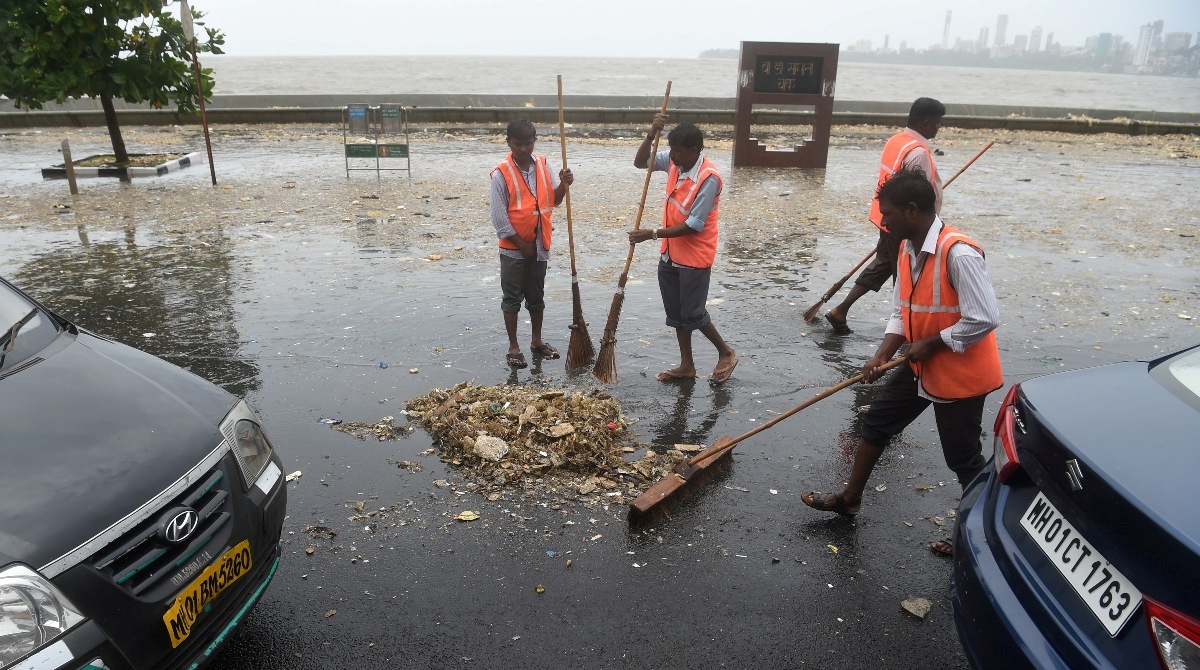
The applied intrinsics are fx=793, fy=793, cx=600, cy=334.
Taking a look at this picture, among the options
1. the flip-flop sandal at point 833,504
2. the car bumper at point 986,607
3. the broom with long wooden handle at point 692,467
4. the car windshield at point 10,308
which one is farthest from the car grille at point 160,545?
the flip-flop sandal at point 833,504

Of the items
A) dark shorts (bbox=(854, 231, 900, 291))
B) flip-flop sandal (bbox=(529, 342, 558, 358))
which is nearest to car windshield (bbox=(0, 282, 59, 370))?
flip-flop sandal (bbox=(529, 342, 558, 358))

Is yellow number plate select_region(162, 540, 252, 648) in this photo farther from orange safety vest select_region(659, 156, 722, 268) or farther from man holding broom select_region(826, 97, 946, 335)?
man holding broom select_region(826, 97, 946, 335)

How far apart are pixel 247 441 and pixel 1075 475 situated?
9.03 ft

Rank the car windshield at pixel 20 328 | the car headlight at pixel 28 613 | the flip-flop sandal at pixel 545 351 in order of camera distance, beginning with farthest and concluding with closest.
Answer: the flip-flop sandal at pixel 545 351
the car windshield at pixel 20 328
the car headlight at pixel 28 613

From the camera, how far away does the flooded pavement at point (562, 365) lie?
3.10 m

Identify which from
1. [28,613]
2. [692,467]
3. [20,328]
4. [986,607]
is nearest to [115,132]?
[20,328]

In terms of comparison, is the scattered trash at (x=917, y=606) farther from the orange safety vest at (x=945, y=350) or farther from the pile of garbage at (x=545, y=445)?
the pile of garbage at (x=545, y=445)

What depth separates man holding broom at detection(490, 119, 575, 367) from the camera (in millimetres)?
5391

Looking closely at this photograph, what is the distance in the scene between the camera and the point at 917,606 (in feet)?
10.5

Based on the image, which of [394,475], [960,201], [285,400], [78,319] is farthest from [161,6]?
[960,201]

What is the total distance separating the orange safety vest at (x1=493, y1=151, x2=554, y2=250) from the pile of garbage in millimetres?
1340

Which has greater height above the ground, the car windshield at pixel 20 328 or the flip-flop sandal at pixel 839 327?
the car windshield at pixel 20 328

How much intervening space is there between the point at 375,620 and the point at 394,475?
117cm

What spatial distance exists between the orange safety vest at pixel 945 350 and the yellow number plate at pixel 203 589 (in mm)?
2734
